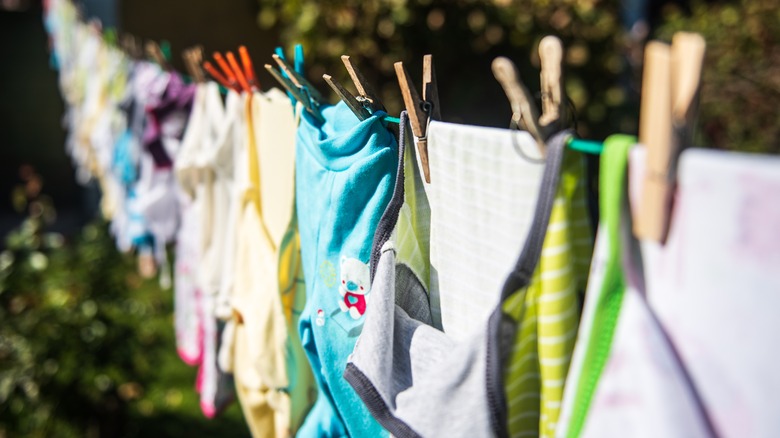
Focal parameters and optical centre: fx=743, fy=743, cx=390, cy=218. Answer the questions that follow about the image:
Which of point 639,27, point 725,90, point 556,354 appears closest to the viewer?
point 556,354

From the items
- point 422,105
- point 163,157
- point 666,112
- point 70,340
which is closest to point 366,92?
point 422,105

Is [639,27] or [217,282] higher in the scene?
[639,27]

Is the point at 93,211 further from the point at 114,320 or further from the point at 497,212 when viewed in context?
the point at 497,212

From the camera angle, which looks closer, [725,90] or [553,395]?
[553,395]

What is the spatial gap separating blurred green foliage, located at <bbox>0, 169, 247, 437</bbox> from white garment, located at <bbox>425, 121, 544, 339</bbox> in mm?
1524

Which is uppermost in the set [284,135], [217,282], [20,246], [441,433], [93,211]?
[284,135]

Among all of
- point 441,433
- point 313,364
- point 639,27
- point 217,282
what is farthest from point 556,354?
point 639,27

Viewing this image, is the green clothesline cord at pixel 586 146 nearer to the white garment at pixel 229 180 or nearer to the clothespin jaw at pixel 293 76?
the clothespin jaw at pixel 293 76

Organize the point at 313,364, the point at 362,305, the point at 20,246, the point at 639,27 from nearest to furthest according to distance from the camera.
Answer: the point at 362,305 → the point at 313,364 → the point at 20,246 → the point at 639,27

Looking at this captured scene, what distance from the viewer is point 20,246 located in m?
2.16

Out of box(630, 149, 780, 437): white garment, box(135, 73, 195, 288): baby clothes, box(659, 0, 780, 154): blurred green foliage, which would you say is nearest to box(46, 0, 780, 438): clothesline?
box(630, 149, 780, 437): white garment

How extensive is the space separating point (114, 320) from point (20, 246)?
34 centimetres

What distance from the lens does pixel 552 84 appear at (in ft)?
2.12

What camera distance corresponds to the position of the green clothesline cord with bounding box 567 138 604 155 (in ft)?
2.09
